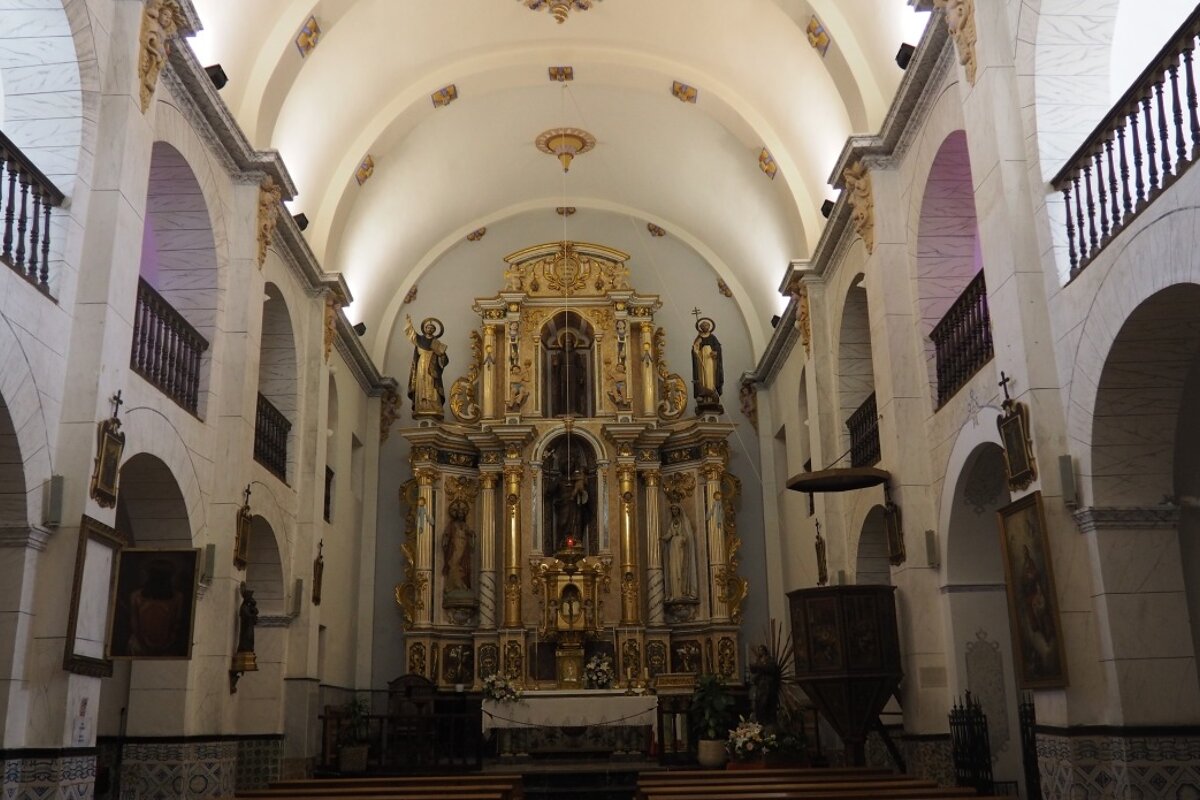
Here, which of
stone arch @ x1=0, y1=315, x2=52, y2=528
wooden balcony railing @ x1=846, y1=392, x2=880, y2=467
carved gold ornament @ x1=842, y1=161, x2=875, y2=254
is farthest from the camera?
wooden balcony railing @ x1=846, y1=392, x2=880, y2=467

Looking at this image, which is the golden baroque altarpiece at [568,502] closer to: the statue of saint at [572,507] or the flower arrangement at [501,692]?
the statue of saint at [572,507]

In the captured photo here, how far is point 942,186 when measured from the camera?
12.4 metres

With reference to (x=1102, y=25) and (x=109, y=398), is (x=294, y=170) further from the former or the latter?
(x=1102, y=25)

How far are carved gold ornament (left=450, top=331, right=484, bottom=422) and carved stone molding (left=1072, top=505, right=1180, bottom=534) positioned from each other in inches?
565

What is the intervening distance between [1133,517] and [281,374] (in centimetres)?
1133

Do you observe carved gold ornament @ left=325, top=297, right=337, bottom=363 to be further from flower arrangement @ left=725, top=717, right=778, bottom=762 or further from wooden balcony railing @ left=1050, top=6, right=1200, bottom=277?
wooden balcony railing @ left=1050, top=6, right=1200, bottom=277

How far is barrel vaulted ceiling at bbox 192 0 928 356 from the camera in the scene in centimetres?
1390

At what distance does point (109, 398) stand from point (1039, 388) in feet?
24.0

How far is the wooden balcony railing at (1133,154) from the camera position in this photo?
709cm

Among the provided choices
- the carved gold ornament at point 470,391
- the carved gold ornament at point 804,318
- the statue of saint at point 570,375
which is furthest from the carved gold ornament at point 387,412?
the carved gold ornament at point 804,318

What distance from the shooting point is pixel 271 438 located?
49.3ft

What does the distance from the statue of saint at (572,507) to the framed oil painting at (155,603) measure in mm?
11069

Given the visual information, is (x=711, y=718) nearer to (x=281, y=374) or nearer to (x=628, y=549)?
(x=628, y=549)

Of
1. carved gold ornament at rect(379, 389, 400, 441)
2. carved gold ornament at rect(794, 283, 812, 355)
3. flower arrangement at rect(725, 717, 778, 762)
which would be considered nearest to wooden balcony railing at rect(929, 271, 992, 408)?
carved gold ornament at rect(794, 283, 812, 355)
